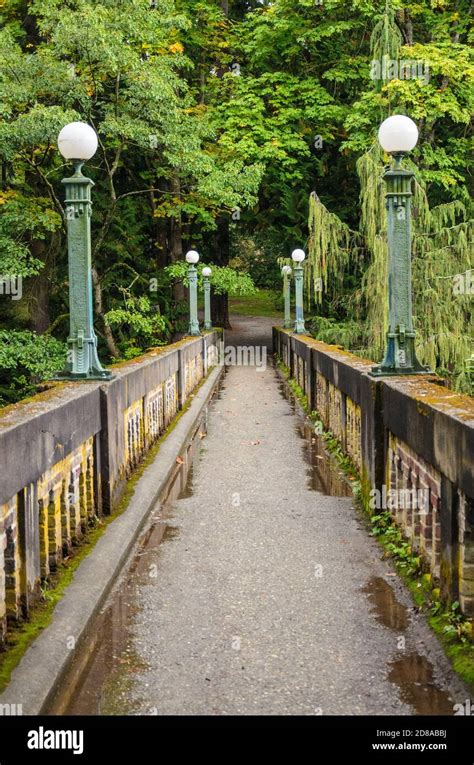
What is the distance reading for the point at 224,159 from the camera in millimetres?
27375

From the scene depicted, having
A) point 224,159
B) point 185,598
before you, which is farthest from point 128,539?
point 224,159

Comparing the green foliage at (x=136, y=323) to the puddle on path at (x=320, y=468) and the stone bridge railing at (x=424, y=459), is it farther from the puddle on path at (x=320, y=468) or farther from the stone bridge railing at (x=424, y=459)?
the stone bridge railing at (x=424, y=459)

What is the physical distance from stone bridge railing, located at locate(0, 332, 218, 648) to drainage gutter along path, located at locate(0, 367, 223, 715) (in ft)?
0.53

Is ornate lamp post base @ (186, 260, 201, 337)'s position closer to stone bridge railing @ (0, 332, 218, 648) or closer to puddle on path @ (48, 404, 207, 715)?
stone bridge railing @ (0, 332, 218, 648)

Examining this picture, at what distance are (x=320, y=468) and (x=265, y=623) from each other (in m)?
4.45

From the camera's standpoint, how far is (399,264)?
277 inches

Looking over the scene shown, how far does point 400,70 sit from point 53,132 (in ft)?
32.5

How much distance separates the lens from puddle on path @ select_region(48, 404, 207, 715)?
3355mm

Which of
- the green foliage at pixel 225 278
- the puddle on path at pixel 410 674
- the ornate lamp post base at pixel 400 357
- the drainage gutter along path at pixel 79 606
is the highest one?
the green foliage at pixel 225 278

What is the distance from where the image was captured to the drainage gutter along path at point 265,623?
340 centimetres

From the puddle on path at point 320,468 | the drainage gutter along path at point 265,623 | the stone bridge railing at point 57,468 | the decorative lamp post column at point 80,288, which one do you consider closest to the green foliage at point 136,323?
the puddle on path at point 320,468

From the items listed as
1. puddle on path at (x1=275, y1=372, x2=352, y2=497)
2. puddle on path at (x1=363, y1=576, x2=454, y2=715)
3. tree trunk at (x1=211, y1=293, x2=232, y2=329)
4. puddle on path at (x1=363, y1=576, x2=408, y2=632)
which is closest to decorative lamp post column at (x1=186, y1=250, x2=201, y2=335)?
puddle on path at (x1=275, y1=372, x2=352, y2=497)

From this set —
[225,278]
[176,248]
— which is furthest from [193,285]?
[176,248]

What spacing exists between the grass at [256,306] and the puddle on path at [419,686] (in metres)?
42.5
